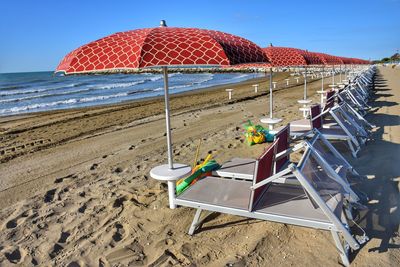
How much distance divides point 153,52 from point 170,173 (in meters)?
1.56

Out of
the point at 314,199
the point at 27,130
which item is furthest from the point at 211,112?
the point at 314,199

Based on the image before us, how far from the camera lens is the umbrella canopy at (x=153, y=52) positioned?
2779 millimetres

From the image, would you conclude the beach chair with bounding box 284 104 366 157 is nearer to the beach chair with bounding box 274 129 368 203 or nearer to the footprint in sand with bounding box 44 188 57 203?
the beach chair with bounding box 274 129 368 203

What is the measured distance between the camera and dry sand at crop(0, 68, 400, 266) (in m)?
3.13

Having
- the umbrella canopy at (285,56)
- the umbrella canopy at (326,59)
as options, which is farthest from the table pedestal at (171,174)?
the umbrella canopy at (326,59)

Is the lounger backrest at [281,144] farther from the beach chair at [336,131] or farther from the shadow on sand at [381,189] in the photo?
the beach chair at [336,131]

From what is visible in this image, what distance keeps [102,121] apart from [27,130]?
237 cm

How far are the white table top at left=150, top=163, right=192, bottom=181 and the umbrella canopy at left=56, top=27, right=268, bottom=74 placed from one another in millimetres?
1335

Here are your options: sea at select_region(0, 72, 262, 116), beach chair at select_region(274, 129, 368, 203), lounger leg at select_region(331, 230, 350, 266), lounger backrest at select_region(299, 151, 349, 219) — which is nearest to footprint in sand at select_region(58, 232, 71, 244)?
sea at select_region(0, 72, 262, 116)

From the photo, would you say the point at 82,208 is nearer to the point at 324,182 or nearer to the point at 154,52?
the point at 154,52

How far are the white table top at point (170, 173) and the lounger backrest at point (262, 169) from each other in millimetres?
951

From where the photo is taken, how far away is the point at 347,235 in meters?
2.76

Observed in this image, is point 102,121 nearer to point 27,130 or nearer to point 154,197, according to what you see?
point 27,130

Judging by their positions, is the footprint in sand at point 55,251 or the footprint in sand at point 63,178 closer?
the footprint in sand at point 55,251
